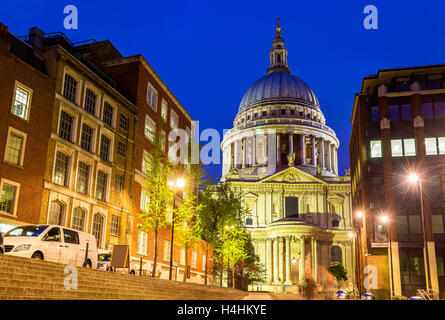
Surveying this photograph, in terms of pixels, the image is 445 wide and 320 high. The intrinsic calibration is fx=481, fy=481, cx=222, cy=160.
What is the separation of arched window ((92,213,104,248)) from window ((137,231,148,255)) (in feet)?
18.3

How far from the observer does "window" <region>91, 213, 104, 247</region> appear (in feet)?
119

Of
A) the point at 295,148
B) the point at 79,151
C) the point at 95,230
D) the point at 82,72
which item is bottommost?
the point at 95,230

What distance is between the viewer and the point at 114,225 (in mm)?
38719

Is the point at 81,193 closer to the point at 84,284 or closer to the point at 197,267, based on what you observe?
the point at 84,284

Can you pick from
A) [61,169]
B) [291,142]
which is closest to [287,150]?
[291,142]

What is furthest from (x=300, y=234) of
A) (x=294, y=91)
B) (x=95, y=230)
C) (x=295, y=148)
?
(x=95, y=230)

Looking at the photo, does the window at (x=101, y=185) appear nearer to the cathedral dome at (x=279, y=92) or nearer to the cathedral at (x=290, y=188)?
the cathedral at (x=290, y=188)

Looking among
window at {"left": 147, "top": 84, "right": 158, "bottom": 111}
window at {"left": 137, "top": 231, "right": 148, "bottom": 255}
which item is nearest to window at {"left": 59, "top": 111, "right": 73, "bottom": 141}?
window at {"left": 147, "top": 84, "right": 158, "bottom": 111}

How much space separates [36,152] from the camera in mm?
30516

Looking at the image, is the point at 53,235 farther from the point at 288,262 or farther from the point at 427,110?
the point at 288,262

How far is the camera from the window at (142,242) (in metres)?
41.9

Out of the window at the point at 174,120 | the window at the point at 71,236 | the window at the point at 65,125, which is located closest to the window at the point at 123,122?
the window at the point at 65,125

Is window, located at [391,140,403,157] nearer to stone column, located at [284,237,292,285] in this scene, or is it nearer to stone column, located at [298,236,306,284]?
stone column, located at [298,236,306,284]
